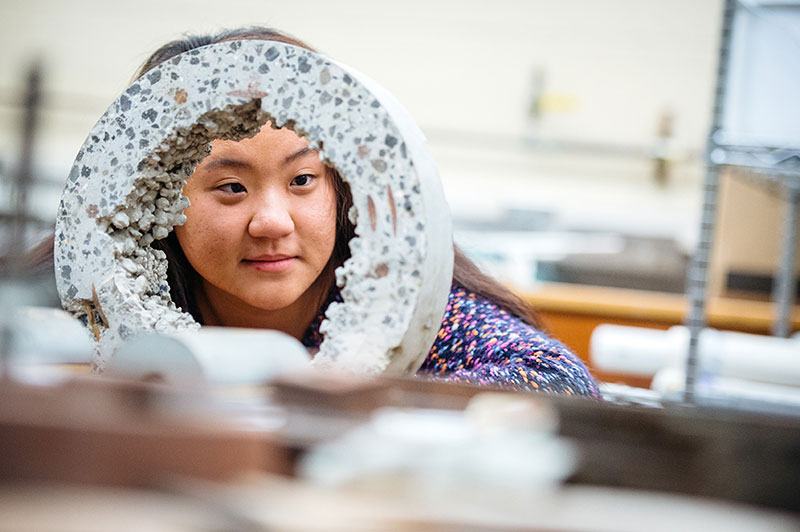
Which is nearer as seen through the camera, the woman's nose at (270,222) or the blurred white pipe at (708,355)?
the woman's nose at (270,222)

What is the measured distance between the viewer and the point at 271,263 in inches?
25.4

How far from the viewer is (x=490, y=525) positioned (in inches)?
11.0

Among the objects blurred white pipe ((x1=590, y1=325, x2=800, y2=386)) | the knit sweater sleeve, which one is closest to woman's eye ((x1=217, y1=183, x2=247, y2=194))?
the knit sweater sleeve

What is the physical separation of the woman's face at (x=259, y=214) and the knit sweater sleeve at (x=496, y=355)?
0.12 m


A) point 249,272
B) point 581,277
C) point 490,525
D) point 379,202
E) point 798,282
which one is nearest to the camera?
point 490,525

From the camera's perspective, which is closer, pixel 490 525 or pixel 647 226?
pixel 490 525

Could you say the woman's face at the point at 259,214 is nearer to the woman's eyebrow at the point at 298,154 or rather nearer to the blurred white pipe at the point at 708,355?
the woman's eyebrow at the point at 298,154

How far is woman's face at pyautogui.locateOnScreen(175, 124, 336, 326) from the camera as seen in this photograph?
642mm

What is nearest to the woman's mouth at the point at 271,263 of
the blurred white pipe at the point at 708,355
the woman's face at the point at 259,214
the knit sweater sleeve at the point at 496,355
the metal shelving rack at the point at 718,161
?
the woman's face at the point at 259,214

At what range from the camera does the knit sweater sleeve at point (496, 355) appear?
61 cm

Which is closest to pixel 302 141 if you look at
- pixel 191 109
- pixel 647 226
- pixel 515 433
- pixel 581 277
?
pixel 191 109

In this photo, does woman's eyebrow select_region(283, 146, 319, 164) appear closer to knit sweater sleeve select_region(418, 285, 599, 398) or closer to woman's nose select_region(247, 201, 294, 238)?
woman's nose select_region(247, 201, 294, 238)

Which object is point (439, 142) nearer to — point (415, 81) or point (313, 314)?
point (415, 81)

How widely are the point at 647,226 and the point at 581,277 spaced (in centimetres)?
32
